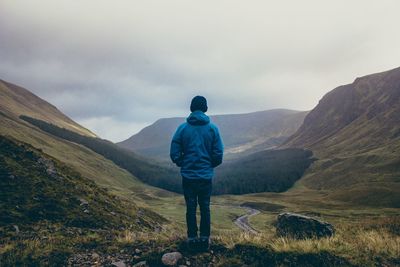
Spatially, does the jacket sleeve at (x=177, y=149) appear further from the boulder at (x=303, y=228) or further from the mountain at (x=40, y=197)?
the mountain at (x=40, y=197)

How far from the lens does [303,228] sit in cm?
1541

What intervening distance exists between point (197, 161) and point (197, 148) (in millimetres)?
462

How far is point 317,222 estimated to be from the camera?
50.6ft

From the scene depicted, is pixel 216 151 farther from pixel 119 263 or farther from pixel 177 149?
pixel 119 263

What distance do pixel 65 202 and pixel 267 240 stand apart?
17.9 metres

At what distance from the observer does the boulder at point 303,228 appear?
1497 cm

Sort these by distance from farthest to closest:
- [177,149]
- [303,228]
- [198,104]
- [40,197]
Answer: [40,197], [303,228], [198,104], [177,149]

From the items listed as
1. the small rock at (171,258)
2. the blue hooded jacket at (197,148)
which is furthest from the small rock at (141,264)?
the blue hooded jacket at (197,148)

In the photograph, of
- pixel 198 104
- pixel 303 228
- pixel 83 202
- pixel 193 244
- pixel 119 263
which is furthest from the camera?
pixel 83 202

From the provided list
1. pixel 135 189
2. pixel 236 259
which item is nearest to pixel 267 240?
pixel 236 259

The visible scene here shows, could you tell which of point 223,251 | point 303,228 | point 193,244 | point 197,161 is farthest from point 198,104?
point 303,228

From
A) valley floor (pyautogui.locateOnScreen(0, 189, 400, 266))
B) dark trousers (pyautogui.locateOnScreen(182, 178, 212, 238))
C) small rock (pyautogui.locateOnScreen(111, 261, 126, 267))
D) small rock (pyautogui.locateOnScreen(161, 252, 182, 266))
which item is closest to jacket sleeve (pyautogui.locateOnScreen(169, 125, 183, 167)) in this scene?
dark trousers (pyautogui.locateOnScreen(182, 178, 212, 238))

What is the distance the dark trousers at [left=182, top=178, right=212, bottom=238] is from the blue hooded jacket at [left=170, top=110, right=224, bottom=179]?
24 cm

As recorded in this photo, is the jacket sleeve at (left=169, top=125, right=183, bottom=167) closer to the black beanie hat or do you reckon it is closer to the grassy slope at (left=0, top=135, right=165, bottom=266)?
the black beanie hat
